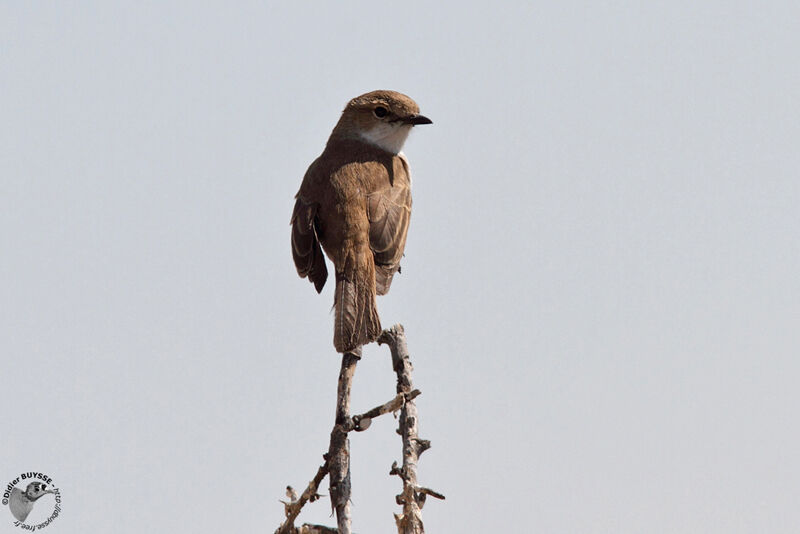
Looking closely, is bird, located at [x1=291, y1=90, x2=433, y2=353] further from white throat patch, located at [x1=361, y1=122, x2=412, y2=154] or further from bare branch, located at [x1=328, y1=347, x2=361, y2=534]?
bare branch, located at [x1=328, y1=347, x2=361, y2=534]

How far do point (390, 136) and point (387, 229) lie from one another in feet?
4.72

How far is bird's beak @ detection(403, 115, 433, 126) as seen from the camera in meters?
9.62

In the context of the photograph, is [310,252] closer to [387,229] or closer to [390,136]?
[387,229]

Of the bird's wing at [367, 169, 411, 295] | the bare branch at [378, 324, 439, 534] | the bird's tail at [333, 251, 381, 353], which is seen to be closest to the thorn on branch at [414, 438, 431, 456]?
the bare branch at [378, 324, 439, 534]

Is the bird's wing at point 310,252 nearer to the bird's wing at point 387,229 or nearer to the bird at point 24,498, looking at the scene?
the bird's wing at point 387,229

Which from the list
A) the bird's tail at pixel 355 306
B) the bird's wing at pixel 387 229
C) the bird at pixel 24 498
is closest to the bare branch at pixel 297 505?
the bird's tail at pixel 355 306

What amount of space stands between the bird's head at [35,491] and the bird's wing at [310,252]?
8.73 feet

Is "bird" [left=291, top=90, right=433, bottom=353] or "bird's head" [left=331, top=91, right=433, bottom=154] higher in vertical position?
"bird's head" [left=331, top=91, right=433, bottom=154]

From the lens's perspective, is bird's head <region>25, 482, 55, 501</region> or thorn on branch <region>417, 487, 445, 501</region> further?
bird's head <region>25, 482, 55, 501</region>

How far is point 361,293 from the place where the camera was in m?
7.89

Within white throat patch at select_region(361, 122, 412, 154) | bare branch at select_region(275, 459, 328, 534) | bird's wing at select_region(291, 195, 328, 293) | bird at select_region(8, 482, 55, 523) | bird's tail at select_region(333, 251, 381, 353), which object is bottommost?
bare branch at select_region(275, 459, 328, 534)

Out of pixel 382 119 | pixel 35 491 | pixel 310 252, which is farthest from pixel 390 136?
pixel 35 491

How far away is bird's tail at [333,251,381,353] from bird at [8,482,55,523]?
117 inches

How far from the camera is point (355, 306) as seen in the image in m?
7.70
